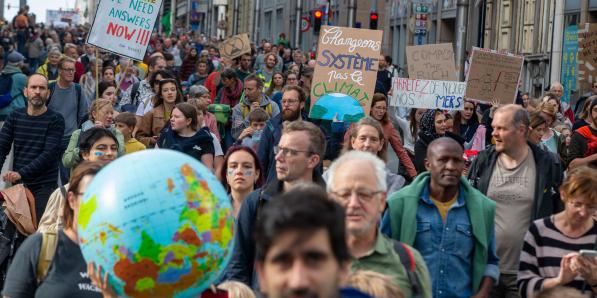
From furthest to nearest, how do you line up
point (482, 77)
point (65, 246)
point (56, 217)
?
point (482, 77), point (56, 217), point (65, 246)

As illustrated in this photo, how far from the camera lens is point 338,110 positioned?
36.6ft

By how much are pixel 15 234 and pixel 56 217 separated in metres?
2.53

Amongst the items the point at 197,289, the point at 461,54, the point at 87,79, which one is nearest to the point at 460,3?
the point at 461,54

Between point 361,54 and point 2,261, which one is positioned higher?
point 361,54

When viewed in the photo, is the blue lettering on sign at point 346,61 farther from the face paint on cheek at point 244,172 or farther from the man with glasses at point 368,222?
the man with glasses at point 368,222

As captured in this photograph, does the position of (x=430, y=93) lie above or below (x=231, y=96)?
above

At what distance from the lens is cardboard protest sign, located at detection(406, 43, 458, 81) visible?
15867 mm

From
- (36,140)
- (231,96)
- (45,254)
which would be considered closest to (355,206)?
(45,254)

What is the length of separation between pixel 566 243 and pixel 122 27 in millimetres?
6747

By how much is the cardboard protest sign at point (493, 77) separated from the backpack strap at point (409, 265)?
9.79m

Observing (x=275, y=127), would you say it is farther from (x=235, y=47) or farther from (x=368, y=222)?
(x=235, y=47)

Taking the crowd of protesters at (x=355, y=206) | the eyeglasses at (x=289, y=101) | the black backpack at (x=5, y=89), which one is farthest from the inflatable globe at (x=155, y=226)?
the black backpack at (x=5, y=89)

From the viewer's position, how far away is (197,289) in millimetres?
4184

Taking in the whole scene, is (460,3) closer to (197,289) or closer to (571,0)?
(571,0)
